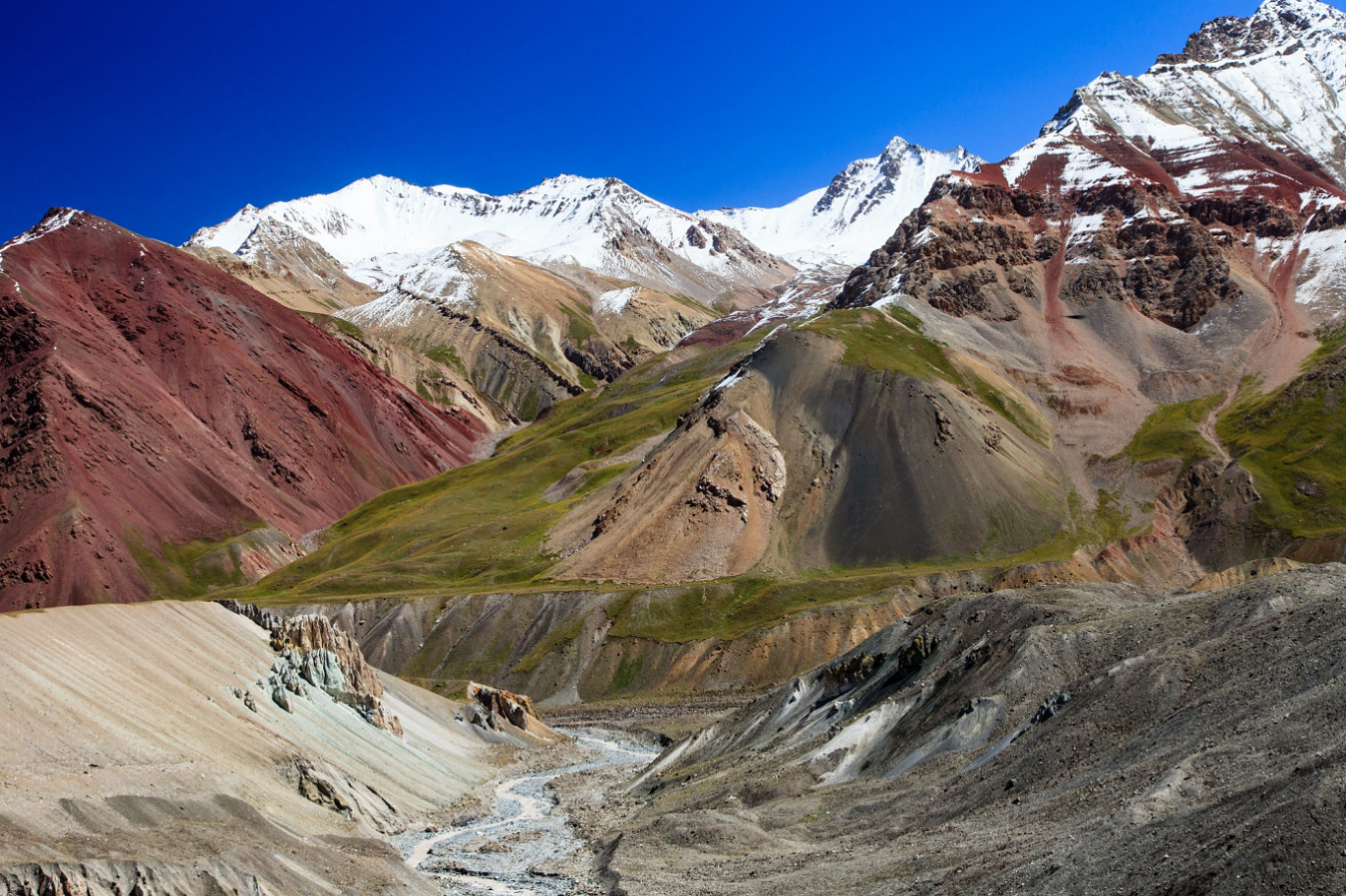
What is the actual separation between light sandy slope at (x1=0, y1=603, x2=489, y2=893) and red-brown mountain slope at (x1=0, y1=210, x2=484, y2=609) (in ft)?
291

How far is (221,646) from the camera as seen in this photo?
54.7 m

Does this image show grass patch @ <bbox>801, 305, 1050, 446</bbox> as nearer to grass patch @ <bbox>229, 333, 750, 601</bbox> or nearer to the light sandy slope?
grass patch @ <bbox>229, 333, 750, 601</bbox>

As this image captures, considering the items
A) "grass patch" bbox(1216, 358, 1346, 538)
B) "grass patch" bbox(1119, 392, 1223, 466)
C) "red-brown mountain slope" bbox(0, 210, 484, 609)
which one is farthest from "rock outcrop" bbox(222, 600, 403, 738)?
"grass patch" bbox(1119, 392, 1223, 466)

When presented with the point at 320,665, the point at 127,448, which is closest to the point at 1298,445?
the point at 320,665

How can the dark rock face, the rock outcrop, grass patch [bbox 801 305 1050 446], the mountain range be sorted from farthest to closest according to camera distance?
the dark rock face < grass patch [bbox 801 305 1050 446] < the rock outcrop < the mountain range

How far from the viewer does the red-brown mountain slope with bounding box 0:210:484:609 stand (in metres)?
137

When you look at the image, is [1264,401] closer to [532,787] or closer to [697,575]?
[697,575]

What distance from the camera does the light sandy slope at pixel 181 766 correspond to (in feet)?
102

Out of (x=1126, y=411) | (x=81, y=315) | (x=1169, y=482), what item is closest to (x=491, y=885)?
(x=1169, y=482)

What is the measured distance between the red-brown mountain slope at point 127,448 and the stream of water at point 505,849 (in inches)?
3622

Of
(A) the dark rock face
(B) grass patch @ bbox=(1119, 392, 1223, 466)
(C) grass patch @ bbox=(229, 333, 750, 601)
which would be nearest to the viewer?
(C) grass patch @ bbox=(229, 333, 750, 601)

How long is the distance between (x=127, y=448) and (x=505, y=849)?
433ft

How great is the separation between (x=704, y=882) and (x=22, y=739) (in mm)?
24017

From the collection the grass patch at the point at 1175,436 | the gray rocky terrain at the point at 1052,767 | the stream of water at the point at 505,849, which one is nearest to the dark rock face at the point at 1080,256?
the grass patch at the point at 1175,436
